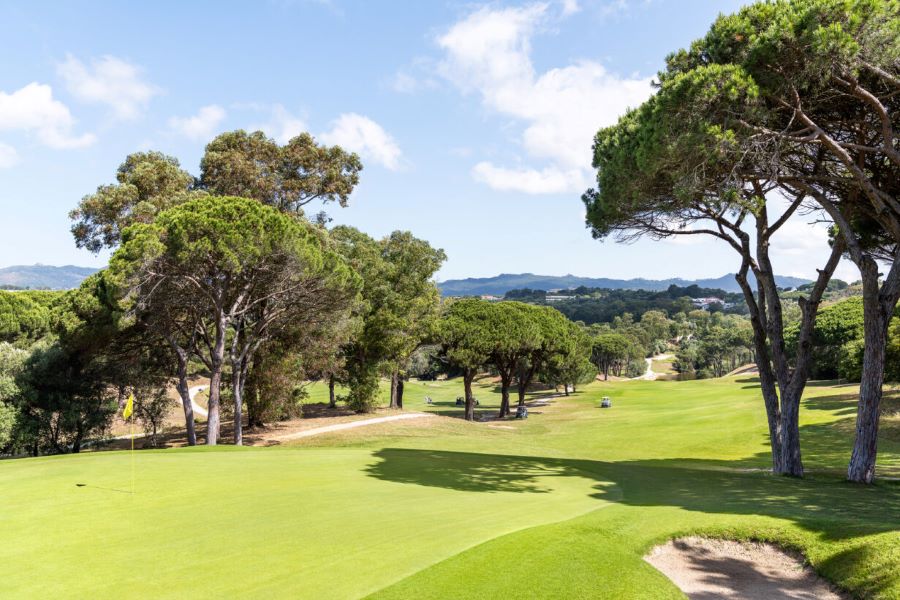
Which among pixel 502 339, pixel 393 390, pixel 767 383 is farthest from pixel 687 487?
pixel 502 339

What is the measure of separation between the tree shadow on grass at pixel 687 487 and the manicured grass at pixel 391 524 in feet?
0.24

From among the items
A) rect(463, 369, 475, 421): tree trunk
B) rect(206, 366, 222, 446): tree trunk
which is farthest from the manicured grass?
rect(463, 369, 475, 421): tree trunk

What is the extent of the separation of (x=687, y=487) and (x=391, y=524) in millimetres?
9109

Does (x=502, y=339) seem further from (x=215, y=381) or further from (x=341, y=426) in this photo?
(x=215, y=381)

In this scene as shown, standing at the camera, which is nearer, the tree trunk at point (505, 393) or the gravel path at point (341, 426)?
the gravel path at point (341, 426)

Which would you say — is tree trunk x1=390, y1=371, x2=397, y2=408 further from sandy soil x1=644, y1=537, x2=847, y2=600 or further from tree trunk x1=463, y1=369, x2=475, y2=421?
sandy soil x1=644, y1=537, x2=847, y2=600

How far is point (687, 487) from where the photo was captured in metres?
14.8

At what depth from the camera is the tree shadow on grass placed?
10633 mm

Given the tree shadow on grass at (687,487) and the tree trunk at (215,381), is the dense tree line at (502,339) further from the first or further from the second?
the tree shadow on grass at (687,487)

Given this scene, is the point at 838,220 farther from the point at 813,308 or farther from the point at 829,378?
the point at 829,378

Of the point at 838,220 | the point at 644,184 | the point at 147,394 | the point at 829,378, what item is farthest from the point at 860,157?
the point at 829,378

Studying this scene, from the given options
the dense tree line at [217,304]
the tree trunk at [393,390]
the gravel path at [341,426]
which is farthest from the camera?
the tree trunk at [393,390]

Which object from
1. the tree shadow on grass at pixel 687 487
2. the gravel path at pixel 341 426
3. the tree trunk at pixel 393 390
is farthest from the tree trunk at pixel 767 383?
the tree trunk at pixel 393 390

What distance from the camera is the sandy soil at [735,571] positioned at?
7.90 m
